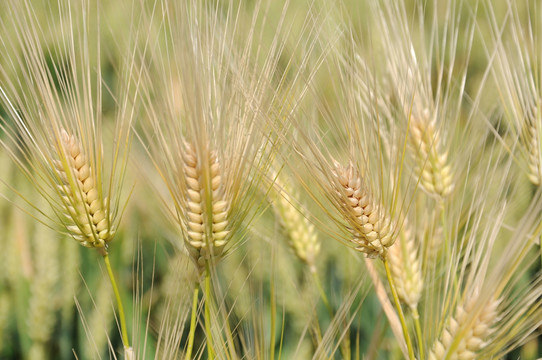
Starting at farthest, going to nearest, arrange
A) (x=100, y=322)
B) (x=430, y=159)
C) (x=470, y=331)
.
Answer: (x=100, y=322) < (x=430, y=159) < (x=470, y=331)

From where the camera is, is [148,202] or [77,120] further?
[148,202]

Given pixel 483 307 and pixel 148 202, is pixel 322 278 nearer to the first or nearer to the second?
pixel 148 202

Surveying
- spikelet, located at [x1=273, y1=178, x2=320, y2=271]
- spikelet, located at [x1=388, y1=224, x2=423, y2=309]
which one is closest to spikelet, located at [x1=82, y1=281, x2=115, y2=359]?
spikelet, located at [x1=273, y1=178, x2=320, y2=271]

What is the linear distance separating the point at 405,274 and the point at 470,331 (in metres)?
0.10

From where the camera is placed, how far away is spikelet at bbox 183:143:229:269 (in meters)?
0.36

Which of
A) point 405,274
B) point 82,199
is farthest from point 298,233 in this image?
point 82,199

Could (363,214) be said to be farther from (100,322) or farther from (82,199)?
(100,322)

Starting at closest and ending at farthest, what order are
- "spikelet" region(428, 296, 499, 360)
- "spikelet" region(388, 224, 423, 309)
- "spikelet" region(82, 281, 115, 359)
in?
"spikelet" region(428, 296, 499, 360) → "spikelet" region(388, 224, 423, 309) → "spikelet" region(82, 281, 115, 359)

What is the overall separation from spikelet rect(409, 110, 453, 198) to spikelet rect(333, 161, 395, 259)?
0.48ft

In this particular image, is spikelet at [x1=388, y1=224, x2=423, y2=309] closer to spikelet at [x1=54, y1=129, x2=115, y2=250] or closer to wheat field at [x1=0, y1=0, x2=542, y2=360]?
wheat field at [x1=0, y1=0, x2=542, y2=360]

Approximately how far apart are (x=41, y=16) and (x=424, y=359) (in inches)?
41.9

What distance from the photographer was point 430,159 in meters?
0.52

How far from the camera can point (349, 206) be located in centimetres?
37

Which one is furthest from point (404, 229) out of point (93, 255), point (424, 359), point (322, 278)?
point (93, 255)
